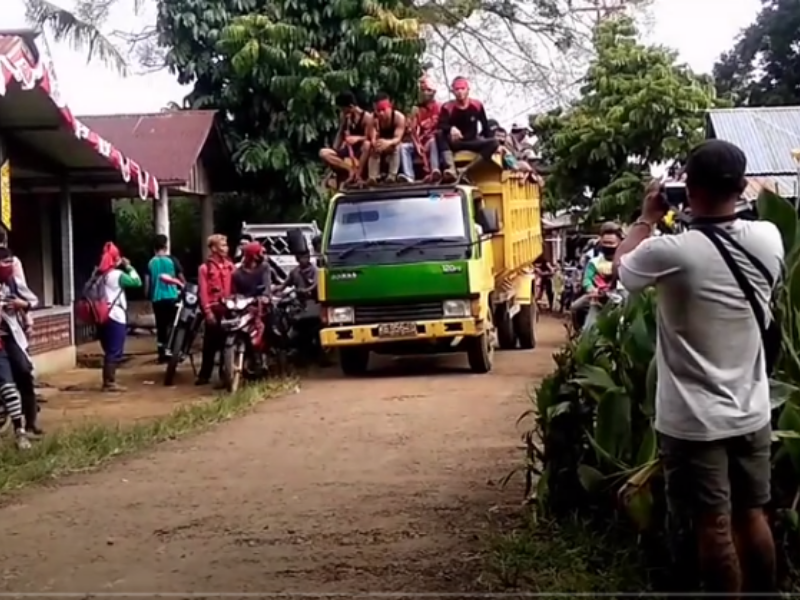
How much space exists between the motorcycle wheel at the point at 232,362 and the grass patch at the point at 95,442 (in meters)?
1.14

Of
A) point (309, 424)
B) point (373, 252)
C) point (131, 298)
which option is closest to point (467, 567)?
point (309, 424)

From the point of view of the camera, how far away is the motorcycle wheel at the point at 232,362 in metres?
12.6

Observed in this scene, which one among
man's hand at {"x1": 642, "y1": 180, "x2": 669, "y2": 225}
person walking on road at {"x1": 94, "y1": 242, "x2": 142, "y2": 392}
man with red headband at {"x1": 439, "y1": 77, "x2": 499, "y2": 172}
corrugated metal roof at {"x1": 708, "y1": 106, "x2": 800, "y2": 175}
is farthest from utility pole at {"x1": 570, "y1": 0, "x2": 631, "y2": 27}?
man's hand at {"x1": 642, "y1": 180, "x2": 669, "y2": 225}

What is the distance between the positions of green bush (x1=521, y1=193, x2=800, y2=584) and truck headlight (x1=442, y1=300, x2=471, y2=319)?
668 centimetres

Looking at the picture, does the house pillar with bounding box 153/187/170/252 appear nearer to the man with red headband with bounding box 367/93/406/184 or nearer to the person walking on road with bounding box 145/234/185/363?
the person walking on road with bounding box 145/234/185/363

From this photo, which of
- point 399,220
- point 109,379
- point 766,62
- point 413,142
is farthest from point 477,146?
point 766,62

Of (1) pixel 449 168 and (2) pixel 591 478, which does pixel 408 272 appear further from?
(2) pixel 591 478

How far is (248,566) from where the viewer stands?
18.0ft

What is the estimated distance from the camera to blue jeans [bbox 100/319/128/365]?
12984 mm

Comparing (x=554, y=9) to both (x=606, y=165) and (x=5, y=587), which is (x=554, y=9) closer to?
(x=606, y=165)

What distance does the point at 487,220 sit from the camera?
45.6ft

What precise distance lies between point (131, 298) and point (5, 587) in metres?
18.1

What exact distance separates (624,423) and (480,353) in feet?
27.2

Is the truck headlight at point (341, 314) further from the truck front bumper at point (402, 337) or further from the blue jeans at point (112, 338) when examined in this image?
the blue jeans at point (112, 338)
